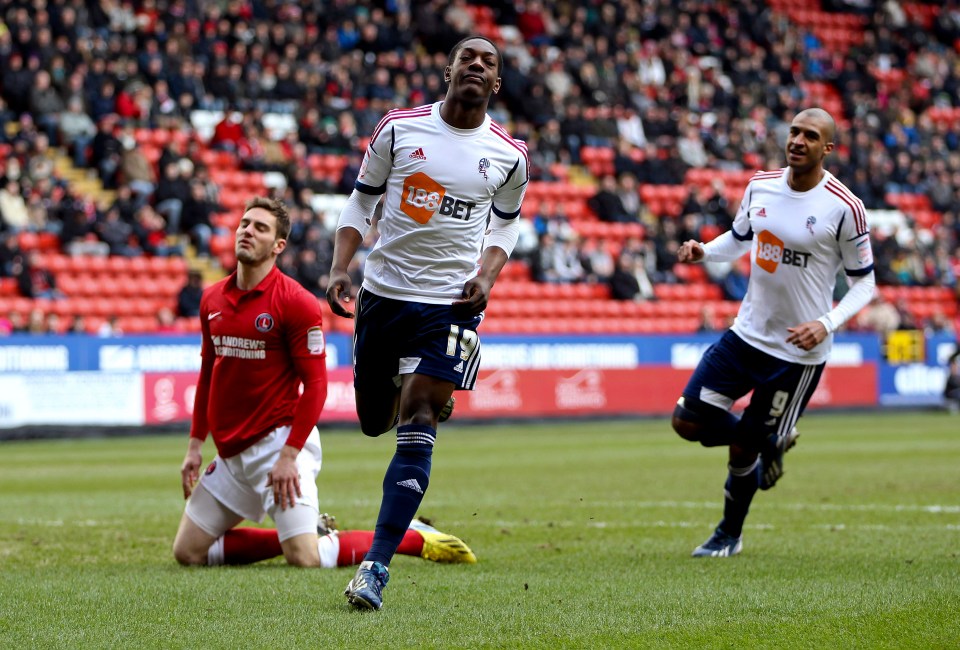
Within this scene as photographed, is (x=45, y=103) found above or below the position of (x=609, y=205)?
above

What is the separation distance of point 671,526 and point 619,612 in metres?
4.04

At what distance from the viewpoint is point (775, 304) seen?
317 inches

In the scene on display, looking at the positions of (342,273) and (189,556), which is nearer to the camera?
(342,273)

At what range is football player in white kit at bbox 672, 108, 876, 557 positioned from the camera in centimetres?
785

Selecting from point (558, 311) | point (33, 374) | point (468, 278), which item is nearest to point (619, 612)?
point (468, 278)

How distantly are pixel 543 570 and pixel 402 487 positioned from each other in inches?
59.2

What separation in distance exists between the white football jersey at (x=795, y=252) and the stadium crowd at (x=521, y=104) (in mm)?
15826

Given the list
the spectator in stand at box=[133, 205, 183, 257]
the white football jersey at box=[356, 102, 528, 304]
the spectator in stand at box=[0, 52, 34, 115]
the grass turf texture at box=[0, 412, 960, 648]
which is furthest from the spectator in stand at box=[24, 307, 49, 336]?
the white football jersey at box=[356, 102, 528, 304]

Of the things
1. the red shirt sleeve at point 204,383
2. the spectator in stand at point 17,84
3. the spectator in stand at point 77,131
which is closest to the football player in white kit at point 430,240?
the red shirt sleeve at point 204,383

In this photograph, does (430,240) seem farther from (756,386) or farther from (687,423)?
(756,386)

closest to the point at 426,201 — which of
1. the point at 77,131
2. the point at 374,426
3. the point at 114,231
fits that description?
the point at 374,426

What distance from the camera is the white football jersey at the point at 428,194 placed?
6312 millimetres

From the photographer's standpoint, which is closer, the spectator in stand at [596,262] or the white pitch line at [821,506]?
the white pitch line at [821,506]

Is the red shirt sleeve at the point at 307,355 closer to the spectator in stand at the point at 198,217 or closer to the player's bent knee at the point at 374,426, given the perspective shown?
the player's bent knee at the point at 374,426
